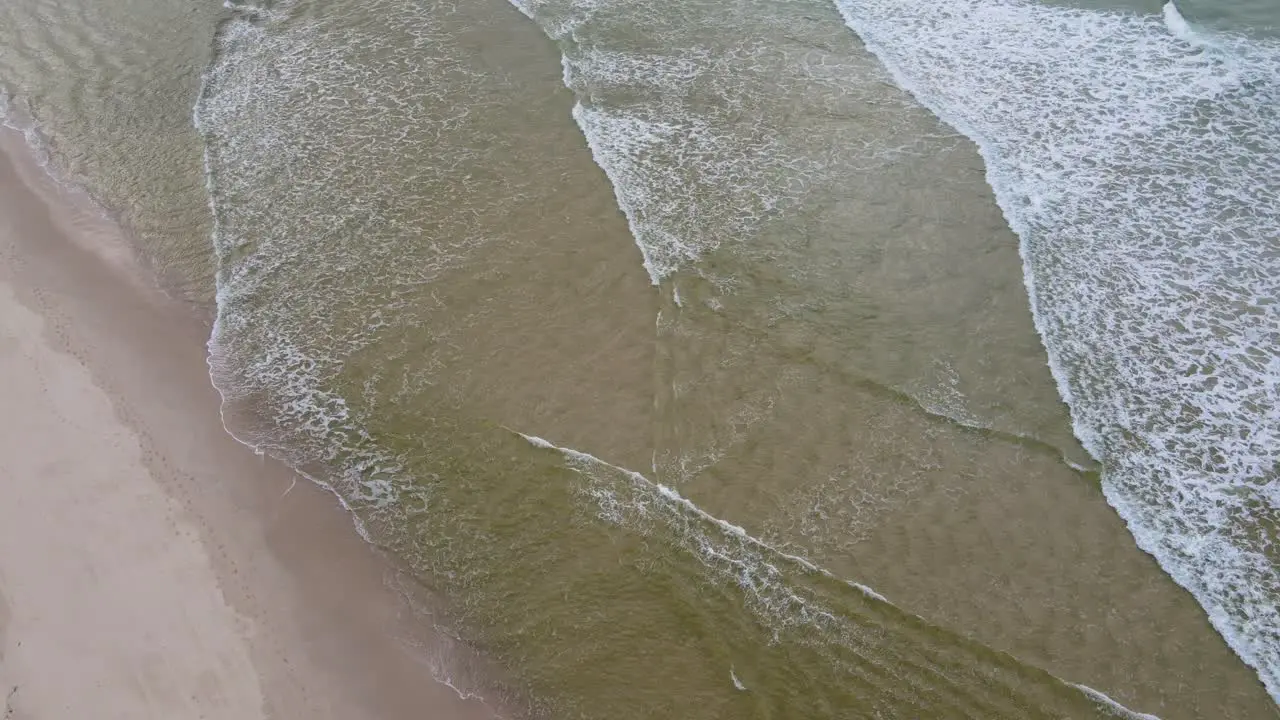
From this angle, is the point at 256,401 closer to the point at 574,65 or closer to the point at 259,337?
the point at 259,337

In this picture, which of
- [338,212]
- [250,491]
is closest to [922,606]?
[250,491]

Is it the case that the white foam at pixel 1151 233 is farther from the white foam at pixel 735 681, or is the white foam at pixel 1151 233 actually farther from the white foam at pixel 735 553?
the white foam at pixel 735 681

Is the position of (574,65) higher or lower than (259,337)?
higher

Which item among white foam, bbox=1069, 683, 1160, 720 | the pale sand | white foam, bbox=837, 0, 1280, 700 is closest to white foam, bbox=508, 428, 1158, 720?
white foam, bbox=1069, 683, 1160, 720

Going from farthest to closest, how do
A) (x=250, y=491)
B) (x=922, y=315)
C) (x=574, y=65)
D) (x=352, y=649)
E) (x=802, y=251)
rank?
1. (x=574, y=65)
2. (x=802, y=251)
3. (x=922, y=315)
4. (x=250, y=491)
5. (x=352, y=649)

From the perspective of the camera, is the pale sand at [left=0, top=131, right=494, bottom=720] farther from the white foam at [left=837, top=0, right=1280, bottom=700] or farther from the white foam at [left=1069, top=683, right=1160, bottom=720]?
the white foam at [left=837, top=0, right=1280, bottom=700]

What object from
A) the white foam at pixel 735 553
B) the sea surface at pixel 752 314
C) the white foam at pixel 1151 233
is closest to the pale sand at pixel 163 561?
the sea surface at pixel 752 314
